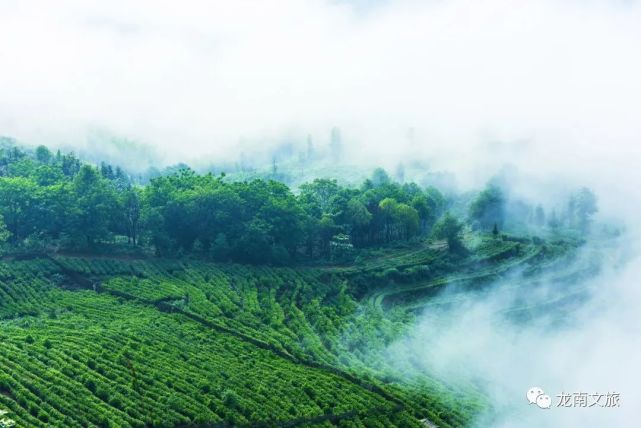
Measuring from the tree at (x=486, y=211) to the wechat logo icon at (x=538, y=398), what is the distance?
1845 inches

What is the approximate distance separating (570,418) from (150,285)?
30833 millimetres

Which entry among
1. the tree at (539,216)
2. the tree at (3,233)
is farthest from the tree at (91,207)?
the tree at (539,216)

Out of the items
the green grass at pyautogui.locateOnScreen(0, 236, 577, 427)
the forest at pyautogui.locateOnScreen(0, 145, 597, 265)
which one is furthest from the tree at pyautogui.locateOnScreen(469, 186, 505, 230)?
the green grass at pyautogui.locateOnScreen(0, 236, 577, 427)

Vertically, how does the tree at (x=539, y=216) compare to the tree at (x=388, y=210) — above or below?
below

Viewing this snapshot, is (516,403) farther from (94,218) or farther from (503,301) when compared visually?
(94,218)

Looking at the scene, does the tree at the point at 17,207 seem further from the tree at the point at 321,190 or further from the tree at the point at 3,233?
the tree at the point at 321,190

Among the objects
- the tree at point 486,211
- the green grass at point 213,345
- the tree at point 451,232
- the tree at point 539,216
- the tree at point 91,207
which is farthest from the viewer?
the tree at point 539,216

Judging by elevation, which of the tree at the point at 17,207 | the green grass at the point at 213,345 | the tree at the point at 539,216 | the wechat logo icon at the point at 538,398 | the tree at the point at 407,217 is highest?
the tree at the point at 17,207

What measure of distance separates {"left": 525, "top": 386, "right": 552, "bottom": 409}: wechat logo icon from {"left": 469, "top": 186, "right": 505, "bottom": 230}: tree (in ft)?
154

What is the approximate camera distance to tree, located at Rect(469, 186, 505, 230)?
87.5m

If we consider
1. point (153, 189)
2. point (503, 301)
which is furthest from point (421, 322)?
point (153, 189)

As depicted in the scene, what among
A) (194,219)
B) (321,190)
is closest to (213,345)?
(194,219)

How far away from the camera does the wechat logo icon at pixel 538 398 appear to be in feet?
128

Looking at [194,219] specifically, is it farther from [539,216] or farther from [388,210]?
[539,216]
